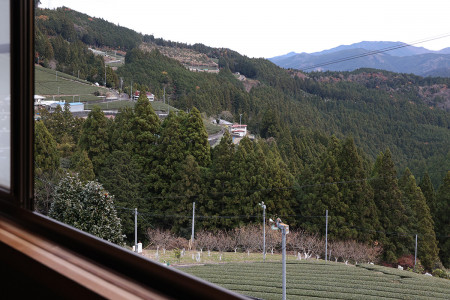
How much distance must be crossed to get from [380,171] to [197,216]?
4953 mm

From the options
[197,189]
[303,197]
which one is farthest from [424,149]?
[197,189]

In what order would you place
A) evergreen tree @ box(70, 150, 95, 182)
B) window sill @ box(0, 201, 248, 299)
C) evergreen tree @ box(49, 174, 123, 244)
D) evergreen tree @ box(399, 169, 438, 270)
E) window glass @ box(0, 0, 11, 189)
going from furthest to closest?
evergreen tree @ box(399, 169, 438, 270) < evergreen tree @ box(70, 150, 95, 182) < evergreen tree @ box(49, 174, 123, 244) < window glass @ box(0, 0, 11, 189) < window sill @ box(0, 201, 248, 299)

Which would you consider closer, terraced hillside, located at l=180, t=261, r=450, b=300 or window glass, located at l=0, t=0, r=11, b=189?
window glass, located at l=0, t=0, r=11, b=189

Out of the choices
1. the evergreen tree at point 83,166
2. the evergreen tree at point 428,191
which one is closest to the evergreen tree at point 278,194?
the evergreen tree at point 428,191

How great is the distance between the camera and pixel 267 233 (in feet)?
30.5

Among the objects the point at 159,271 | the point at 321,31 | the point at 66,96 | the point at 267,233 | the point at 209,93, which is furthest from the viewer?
the point at 209,93

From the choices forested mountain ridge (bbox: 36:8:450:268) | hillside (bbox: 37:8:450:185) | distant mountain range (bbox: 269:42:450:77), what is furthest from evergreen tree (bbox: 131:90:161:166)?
hillside (bbox: 37:8:450:185)

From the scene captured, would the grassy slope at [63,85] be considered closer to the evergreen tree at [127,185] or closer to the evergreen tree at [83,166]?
the evergreen tree at [83,166]

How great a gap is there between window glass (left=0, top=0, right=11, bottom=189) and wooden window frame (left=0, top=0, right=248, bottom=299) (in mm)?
33

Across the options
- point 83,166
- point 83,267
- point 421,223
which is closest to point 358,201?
point 421,223

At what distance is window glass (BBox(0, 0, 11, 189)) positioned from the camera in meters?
0.60

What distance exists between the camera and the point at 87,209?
163 inches

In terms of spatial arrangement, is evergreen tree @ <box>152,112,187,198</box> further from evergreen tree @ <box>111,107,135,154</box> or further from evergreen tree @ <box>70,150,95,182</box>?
evergreen tree @ <box>70,150,95,182</box>

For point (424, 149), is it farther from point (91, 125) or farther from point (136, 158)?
point (91, 125)
